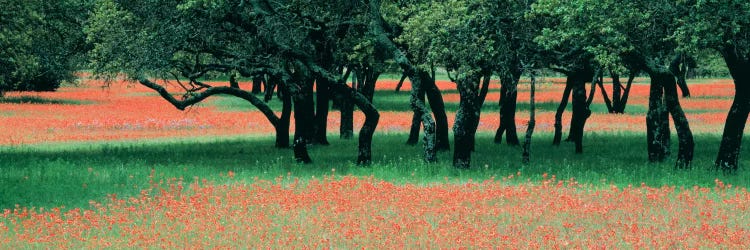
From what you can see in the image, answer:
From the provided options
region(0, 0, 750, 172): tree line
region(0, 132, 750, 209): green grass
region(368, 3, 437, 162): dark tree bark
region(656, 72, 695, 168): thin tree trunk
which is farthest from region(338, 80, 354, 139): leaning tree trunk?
region(656, 72, 695, 168): thin tree trunk

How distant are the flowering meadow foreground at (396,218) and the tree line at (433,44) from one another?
4.02m

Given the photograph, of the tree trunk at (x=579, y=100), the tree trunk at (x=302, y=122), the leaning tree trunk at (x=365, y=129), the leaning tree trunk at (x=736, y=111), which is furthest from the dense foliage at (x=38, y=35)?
the leaning tree trunk at (x=736, y=111)

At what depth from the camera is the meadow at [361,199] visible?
1384 centimetres

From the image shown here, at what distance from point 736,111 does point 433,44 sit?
7622 mm

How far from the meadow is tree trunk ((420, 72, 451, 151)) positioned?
3.51 feet

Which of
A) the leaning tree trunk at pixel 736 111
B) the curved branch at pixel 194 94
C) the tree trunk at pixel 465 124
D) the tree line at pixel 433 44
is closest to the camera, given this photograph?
the tree line at pixel 433 44

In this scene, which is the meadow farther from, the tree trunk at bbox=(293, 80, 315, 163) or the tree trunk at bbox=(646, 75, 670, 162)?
the tree trunk at bbox=(293, 80, 315, 163)

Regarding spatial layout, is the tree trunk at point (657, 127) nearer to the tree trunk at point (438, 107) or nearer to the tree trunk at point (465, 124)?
the tree trunk at point (465, 124)

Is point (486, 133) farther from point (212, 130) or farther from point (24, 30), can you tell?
point (24, 30)

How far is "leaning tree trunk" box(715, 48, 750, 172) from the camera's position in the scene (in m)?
24.0

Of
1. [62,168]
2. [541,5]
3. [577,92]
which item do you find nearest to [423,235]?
[541,5]

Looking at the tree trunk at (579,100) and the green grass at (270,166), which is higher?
the tree trunk at (579,100)

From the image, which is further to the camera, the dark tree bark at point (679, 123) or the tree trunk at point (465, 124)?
the dark tree bark at point (679, 123)

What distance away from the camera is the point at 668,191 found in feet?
63.4
